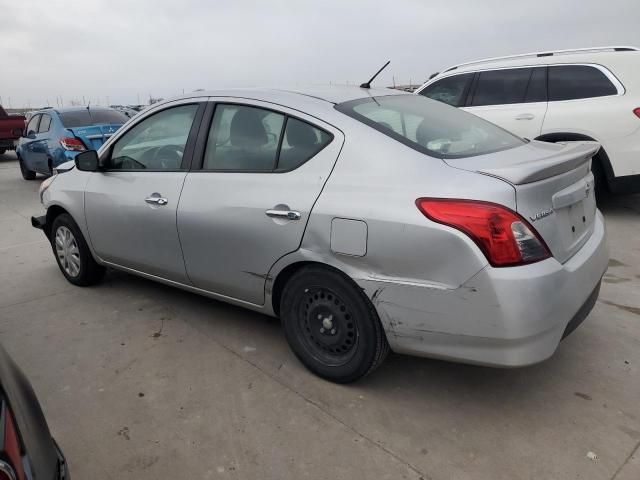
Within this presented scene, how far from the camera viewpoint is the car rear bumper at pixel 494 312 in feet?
7.00

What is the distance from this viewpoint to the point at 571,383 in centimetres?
274

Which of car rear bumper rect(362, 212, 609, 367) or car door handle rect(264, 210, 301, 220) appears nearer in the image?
car rear bumper rect(362, 212, 609, 367)

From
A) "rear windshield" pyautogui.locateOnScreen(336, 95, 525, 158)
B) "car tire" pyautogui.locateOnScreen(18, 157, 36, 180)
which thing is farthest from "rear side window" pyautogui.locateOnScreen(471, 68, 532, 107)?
"car tire" pyautogui.locateOnScreen(18, 157, 36, 180)

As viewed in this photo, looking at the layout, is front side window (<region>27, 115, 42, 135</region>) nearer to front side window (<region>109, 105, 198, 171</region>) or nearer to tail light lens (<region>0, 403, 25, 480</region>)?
front side window (<region>109, 105, 198, 171</region>)

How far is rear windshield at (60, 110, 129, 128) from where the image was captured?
934 cm

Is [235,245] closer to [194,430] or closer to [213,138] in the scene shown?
[213,138]

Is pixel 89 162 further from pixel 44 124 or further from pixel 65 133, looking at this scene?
pixel 44 124

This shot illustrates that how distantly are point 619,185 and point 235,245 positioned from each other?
4.72 meters

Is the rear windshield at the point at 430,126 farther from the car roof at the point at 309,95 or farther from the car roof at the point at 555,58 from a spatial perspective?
the car roof at the point at 555,58

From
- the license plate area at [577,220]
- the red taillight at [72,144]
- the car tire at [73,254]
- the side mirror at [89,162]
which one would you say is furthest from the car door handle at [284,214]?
the red taillight at [72,144]

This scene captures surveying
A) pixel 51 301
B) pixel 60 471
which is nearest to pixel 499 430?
pixel 60 471

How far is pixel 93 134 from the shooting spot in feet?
29.8

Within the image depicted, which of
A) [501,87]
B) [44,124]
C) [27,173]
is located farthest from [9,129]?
[501,87]

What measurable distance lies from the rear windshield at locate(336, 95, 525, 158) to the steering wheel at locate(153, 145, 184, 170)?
46.8 inches
